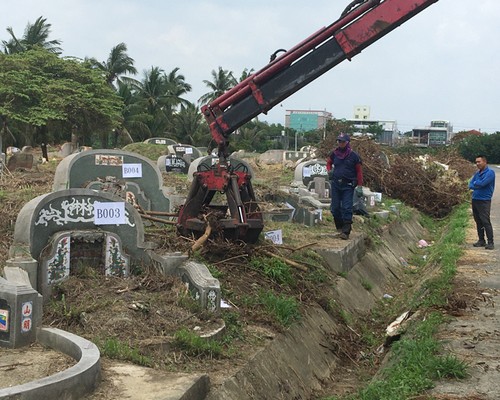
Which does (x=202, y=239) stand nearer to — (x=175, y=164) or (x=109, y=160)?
(x=109, y=160)

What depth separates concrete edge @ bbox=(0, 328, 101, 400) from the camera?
12.3 feet

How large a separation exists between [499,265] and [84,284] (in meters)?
7.01

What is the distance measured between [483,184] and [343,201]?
3.00m

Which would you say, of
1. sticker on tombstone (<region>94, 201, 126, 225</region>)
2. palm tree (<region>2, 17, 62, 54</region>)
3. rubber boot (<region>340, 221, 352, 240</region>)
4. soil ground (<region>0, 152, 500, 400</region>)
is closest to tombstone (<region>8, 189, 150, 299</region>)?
sticker on tombstone (<region>94, 201, 126, 225</region>)

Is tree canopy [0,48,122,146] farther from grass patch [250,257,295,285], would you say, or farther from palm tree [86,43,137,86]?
grass patch [250,257,295,285]

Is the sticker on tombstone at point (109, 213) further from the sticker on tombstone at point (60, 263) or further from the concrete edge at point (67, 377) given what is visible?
the concrete edge at point (67, 377)

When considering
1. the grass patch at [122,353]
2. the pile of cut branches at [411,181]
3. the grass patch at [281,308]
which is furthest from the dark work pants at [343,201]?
the pile of cut branches at [411,181]

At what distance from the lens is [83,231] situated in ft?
22.6

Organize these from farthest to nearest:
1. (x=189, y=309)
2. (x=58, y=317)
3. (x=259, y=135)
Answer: (x=259, y=135) → (x=189, y=309) → (x=58, y=317)

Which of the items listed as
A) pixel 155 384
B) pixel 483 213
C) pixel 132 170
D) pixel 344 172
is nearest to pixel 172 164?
pixel 132 170

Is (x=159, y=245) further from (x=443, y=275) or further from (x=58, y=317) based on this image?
(x=443, y=275)

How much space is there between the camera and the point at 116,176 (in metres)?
10.9

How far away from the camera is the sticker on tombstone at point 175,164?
21.7m

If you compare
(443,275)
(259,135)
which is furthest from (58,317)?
(259,135)
